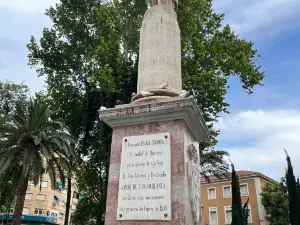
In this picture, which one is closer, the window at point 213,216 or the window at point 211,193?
the window at point 213,216

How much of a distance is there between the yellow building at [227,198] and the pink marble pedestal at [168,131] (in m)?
34.0

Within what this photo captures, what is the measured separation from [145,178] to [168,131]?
2.38ft

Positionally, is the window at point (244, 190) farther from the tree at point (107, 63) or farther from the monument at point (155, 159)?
the monument at point (155, 159)

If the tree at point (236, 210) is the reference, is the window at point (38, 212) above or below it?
above

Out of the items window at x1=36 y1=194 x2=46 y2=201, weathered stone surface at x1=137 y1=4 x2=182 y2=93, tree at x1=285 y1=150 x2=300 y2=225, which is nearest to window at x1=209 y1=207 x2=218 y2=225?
tree at x1=285 y1=150 x2=300 y2=225

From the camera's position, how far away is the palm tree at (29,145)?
54.4 ft

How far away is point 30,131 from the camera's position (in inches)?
698

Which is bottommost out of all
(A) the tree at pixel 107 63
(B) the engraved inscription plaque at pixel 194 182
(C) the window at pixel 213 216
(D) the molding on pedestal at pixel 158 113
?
(B) the engraved inscription plaque at pixel 194 182

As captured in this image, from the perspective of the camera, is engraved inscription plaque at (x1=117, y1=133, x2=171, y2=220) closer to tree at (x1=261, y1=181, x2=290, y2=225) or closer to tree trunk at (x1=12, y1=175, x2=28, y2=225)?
tree trunk at (x1=12, y1=175, x2=28, y2=225)

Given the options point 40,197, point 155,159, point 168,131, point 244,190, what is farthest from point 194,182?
point 40,197

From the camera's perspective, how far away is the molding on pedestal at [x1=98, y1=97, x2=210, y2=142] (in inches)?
173

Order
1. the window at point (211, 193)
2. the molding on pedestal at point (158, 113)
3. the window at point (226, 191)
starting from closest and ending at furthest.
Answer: the molding on pedestal at point (158, 113) → the window at point (226, 191) → the window at point (211, 193)

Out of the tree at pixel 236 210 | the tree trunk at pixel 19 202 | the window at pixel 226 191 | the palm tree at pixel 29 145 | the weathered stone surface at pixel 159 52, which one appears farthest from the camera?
the window at pixel 226 191

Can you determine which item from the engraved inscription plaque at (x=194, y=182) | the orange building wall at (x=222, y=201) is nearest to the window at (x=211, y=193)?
the orange building wall at (x=222, y=201)
